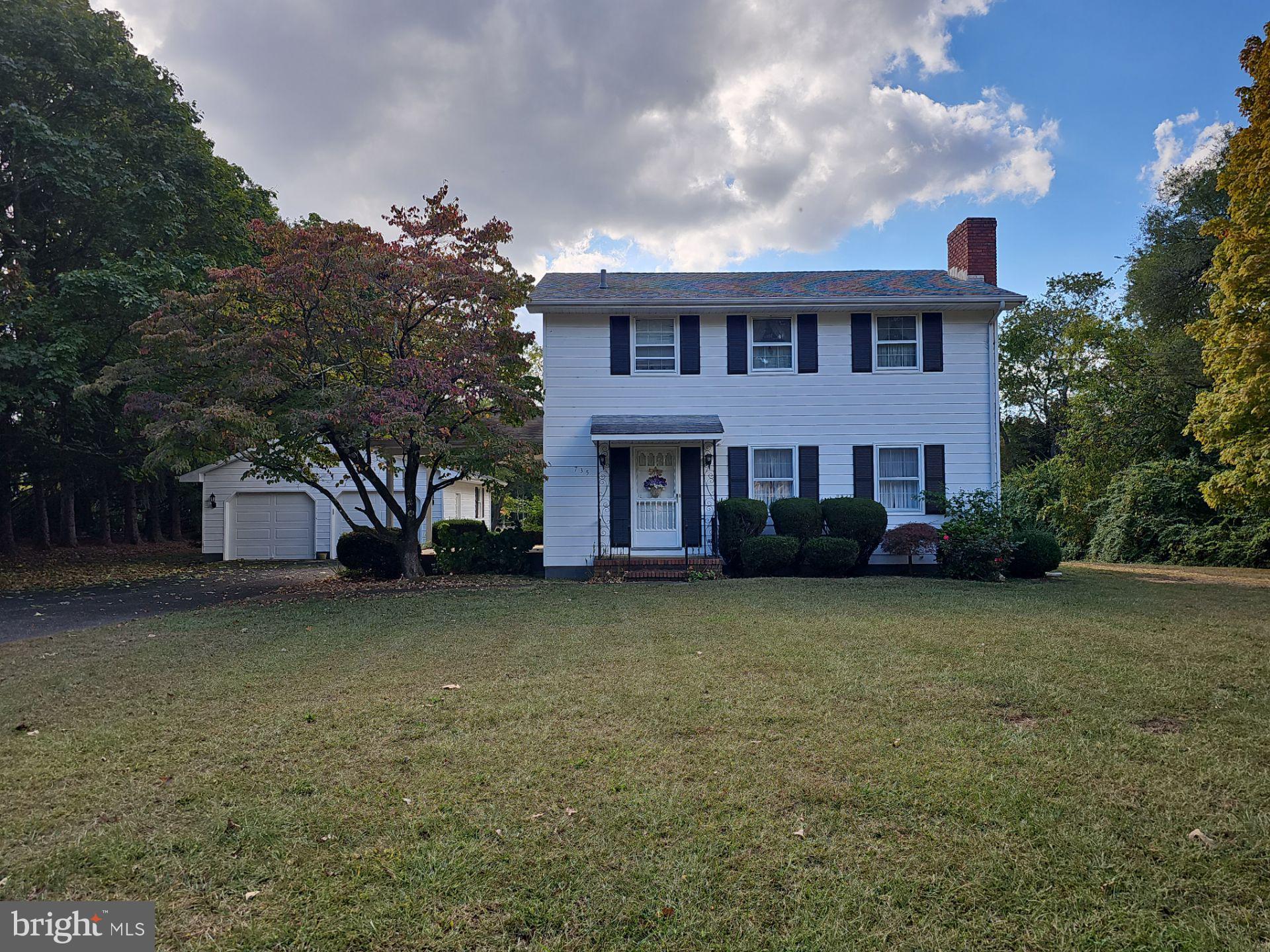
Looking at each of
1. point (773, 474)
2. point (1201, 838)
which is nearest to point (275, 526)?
point (773, 474)

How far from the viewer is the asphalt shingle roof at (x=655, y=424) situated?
1344cm

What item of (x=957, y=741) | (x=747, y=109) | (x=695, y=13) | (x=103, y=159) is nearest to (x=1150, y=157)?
(x=747, y=109)

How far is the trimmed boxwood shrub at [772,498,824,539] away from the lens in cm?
1348

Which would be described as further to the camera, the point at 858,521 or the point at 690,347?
the point at 690,347

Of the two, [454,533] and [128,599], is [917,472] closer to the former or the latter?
[454,533]

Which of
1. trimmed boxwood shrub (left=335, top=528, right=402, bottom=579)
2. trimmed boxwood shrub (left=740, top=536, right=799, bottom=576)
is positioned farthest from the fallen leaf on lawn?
trimmed boxwood shrub (left=335, top=528, right=402, bottom=579)

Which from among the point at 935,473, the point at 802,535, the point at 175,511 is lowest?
the point at 802,535

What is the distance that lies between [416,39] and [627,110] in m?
4.09

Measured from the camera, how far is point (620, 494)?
14328mm

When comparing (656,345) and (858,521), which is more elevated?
(656,345)

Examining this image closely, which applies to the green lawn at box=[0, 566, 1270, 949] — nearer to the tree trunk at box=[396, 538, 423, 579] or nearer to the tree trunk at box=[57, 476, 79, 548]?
the tree trunk at box=[396, 538, 423, 579]

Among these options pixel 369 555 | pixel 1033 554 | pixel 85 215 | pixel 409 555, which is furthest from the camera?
pixel 85 215

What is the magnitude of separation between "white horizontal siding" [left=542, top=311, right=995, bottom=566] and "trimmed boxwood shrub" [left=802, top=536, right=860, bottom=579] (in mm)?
1535

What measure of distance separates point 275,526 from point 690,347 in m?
13.9
